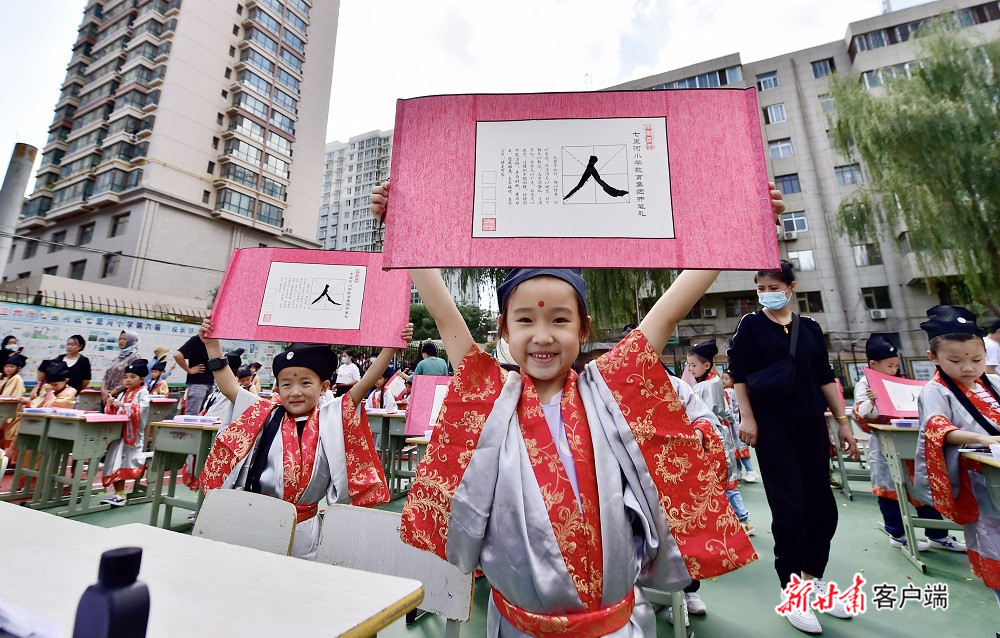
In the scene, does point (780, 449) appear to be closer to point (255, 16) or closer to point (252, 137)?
point (252, 137)

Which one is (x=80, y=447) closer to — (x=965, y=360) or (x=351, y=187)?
(x=965, y=360)

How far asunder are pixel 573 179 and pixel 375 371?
1.57 m

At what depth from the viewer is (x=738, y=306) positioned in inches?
754

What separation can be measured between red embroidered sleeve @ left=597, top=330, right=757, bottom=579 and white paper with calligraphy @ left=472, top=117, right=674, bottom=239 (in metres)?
0.38

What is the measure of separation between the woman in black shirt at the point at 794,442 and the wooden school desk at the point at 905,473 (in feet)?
3.76

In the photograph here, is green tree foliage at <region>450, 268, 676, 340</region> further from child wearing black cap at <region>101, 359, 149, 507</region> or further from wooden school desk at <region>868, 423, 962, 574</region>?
wooden school desk at <region>868, 423, 962, 574</region>

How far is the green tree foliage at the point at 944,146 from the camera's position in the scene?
9.73m

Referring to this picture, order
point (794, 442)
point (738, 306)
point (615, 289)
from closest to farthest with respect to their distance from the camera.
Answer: point (794, 442) < point (615, 289) < point (738, 306)

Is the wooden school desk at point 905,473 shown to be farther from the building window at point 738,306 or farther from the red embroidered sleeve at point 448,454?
the building window at point 738,306

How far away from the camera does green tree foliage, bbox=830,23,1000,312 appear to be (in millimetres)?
9727

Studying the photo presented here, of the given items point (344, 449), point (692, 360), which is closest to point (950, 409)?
point (692, 360)

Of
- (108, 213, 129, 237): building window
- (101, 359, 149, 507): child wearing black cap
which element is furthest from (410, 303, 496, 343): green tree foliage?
(101, 359, 149, 507): child wearing black cap

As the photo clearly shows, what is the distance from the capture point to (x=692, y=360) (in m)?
4.55

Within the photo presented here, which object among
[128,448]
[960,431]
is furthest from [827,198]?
[128,448]
